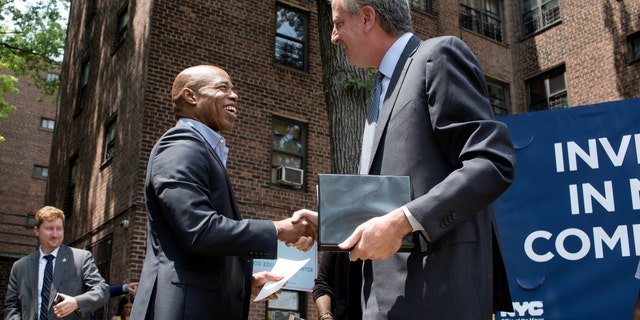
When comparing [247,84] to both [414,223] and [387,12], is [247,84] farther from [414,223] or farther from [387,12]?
[414,223]

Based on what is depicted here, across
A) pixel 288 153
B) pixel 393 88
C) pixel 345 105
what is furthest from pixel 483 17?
pixel 393 88

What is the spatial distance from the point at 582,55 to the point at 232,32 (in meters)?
10.1

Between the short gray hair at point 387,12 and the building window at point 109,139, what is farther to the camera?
the building window at point 109,139

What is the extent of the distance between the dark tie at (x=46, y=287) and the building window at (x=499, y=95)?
16.4 metres

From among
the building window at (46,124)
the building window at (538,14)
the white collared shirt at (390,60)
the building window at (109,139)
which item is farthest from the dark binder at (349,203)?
the building window at (46,124)

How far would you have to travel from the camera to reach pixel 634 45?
17.2 meters

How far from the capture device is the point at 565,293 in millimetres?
3957

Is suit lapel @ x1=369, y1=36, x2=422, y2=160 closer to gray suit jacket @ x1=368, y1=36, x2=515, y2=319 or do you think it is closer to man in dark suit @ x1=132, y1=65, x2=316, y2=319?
gray suit jacket @ x1=368, y1=36, x2=515, y2=319

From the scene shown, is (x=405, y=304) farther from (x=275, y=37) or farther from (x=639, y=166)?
(x=275, y=37)

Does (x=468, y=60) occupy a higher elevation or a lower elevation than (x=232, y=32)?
lower

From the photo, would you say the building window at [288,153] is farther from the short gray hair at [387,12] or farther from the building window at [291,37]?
the short gray hair at [387,12]

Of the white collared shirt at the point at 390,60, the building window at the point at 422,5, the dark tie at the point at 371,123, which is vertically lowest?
the dark tie at the point at 371,123

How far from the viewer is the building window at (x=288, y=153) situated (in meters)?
14.3

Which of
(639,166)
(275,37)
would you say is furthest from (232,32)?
(639,166)
